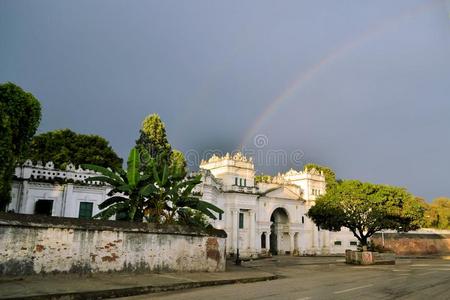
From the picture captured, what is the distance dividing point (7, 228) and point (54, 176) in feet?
56.2

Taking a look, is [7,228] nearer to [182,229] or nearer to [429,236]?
[182,229]

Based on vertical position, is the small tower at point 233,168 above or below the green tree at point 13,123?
above

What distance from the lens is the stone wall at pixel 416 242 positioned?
65750mm

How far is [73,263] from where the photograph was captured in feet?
47.2

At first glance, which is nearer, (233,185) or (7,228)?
(7,228)

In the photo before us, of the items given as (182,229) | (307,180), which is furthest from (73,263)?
(307,180)

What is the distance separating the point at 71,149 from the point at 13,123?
23662mm

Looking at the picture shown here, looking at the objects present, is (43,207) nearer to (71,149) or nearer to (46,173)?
(46,173)

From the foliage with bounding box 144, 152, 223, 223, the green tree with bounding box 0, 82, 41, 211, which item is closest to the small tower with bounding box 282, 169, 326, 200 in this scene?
the foliage with bounding box 144, 152, 223, 223

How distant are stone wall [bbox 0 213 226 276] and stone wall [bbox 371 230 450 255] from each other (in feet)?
172

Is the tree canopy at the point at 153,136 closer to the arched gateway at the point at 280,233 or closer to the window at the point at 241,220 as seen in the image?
the window at the point at 241,220

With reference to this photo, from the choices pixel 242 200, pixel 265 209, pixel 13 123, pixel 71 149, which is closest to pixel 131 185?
pixel 13 123

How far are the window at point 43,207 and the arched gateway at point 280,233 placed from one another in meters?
38.9

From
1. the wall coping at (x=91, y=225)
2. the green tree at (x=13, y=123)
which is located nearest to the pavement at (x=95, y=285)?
the wall coping at (x=91, y=225)
